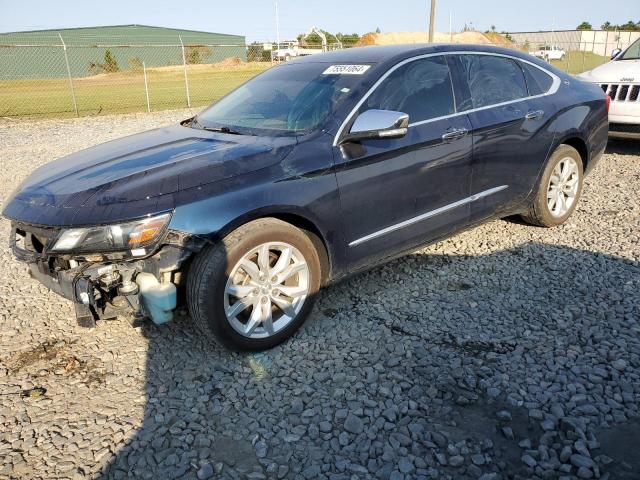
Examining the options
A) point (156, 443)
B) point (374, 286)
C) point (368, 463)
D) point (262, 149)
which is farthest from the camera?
point (374, 286)

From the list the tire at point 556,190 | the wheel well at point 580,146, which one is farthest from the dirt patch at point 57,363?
the wheel well at point 580,146

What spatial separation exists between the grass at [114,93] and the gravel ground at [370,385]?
15.2 metres

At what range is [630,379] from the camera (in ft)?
9.43

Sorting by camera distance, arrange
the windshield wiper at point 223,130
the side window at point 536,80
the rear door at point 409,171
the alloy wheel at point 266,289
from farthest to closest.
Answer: the side window at point 536,80 → the windshield wiper at point 223,130 → the rear door at point 409,171 → the alloy wheel at point 266,289

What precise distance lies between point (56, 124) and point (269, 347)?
43.7 ft

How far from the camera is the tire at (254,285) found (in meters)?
2.94

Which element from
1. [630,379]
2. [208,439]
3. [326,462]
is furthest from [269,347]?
[630,379]

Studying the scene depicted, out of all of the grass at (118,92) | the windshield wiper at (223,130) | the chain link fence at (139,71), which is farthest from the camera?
the chain link fence at (139,71)

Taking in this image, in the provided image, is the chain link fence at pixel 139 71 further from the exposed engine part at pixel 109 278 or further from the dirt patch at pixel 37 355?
the exposed engine part at pixel 109 278

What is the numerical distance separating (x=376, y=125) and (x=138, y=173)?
144 cm

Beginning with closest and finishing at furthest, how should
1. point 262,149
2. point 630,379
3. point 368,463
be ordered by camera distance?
point 368,463, point 630,379, point 262,149

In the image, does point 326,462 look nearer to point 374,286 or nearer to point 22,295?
point 374,286

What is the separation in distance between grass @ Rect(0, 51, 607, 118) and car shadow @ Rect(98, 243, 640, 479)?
1538 cm

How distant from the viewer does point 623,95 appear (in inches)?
302
